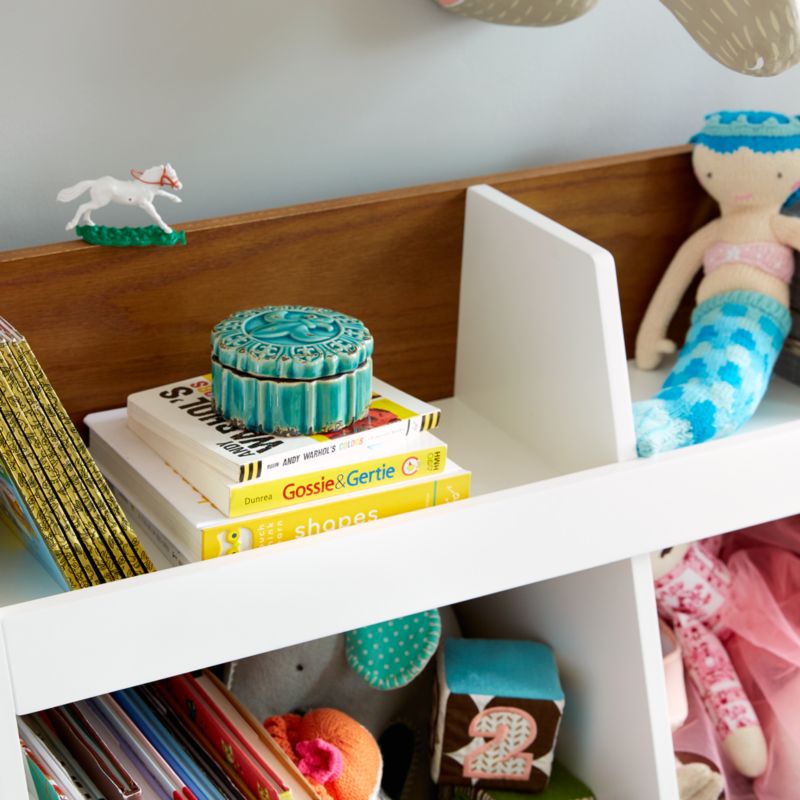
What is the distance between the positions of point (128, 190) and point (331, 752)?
536mm

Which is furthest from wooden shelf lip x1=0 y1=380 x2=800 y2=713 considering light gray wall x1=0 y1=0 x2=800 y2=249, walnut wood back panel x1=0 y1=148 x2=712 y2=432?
light gray wall x1=0 y1=0 x2=800 y2=249

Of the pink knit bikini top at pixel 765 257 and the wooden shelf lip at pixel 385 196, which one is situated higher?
the wooden shelf lip at pixel 385 196

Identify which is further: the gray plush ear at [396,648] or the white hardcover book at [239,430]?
the gray plush ear at [396,648]

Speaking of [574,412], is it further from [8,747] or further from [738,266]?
[8,747]

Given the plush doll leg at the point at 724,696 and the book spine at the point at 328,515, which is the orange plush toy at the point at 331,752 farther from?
the plush doll leg at the point at 724,696

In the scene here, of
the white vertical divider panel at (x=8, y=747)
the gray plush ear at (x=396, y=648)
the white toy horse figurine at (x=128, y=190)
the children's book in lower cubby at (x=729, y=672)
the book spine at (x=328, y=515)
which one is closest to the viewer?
the white vertical divider panel at (x=8, y=747)

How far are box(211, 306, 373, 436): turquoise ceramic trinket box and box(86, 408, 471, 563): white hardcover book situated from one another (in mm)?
69

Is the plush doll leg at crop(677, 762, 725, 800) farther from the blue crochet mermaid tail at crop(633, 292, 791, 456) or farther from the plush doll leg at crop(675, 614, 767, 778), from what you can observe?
the blue crochet mermaid tail at crop(633, 292, 791, 456)

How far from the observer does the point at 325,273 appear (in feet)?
3.88

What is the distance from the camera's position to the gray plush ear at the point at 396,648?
3.72ft

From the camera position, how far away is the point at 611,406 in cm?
103

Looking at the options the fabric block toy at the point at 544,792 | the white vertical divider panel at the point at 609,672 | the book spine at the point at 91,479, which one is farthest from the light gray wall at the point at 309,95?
the fabric block toy at the point at 544,792

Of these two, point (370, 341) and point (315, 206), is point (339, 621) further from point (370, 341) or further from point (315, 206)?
point (315, 206)

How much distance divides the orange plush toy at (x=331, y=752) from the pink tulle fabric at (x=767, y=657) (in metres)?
0.35
